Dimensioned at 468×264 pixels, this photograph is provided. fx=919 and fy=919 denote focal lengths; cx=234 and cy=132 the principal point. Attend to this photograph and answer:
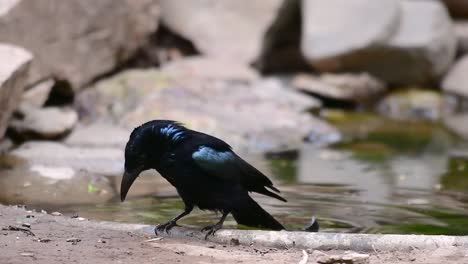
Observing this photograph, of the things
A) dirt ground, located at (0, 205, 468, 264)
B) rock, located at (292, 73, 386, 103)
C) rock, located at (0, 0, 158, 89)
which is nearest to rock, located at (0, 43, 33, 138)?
rock, located at (0, 0, 158, 89)

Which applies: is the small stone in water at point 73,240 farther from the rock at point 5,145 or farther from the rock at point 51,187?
the rock at point 5,145

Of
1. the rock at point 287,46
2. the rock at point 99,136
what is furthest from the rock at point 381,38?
the rock at point 99,136

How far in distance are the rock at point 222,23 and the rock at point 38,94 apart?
9.72 ft

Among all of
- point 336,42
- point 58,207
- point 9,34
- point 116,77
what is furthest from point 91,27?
point 58,207

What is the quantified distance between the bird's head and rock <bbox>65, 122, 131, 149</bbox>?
3.46 m

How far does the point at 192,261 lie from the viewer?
378 centimetres

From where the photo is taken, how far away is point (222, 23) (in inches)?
444

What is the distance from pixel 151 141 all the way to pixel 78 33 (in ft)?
16.3

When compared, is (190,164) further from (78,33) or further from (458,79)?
(458,79)

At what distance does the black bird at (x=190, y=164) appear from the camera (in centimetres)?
429

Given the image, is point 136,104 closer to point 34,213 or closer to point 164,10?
point 164,10

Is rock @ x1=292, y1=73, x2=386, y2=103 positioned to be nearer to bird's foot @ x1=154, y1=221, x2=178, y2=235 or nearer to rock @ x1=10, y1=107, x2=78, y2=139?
rock @ x1=10, y1=107, x2=78, y2=139

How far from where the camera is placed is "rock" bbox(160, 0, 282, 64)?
36.4 feet

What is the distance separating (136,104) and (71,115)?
1.07m
